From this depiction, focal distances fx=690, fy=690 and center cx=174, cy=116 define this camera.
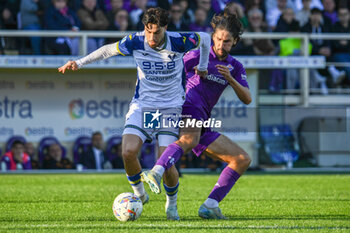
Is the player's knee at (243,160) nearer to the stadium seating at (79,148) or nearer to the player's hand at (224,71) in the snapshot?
the player's hand at (224,71)

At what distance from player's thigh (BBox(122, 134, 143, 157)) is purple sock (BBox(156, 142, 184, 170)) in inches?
14.3

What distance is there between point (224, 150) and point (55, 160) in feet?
32.8

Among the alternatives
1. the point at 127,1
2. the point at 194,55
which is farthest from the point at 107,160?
the point at 194,55

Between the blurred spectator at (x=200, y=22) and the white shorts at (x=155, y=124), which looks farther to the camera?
the blurred spectator at (x=200, y=22)

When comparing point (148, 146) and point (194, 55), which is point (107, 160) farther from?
point (194, 55)

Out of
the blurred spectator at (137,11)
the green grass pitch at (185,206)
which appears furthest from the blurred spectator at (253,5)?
the green grass pitch at (185,206)

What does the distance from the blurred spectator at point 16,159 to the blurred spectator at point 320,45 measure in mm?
8174

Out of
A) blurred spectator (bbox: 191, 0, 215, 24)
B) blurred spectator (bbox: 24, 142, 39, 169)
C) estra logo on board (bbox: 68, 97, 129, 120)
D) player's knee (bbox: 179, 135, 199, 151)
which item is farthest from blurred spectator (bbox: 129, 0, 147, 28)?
player's knee (bbox: 179, 135, 199, 151)

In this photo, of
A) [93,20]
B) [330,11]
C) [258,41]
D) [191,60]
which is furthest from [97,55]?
[330,11]

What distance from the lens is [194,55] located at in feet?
25.5

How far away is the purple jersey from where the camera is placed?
304 inches

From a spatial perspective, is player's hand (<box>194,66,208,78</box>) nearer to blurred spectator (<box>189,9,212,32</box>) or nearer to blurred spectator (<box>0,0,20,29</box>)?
blurred spectator (<box>189,9,212,32</box>)

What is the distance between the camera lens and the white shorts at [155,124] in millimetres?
7328

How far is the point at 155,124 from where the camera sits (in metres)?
7.31
